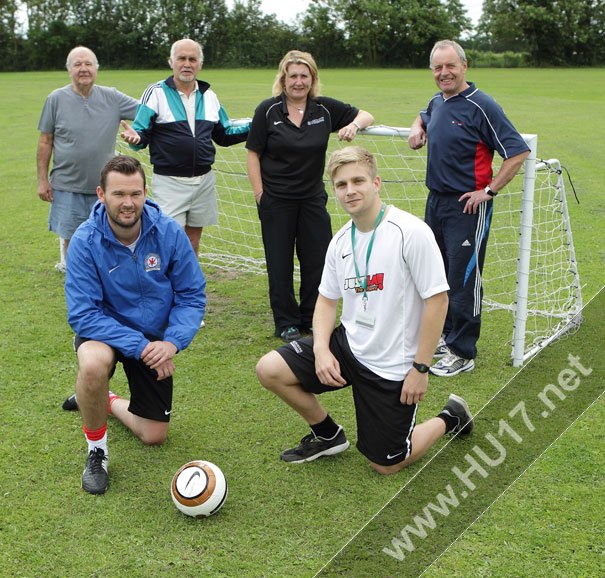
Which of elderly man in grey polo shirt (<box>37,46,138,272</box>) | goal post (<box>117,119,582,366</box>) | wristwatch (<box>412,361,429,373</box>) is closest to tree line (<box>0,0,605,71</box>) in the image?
goal post (<box>117,119,582,366</box>)

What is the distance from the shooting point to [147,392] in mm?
4410

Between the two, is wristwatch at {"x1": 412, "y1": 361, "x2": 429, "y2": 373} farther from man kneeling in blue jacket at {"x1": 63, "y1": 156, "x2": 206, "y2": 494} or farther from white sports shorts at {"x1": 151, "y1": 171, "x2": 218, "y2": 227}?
white sports shorts at {"x1": 151, "y1": 171, "x2": 218, "y2": 227}

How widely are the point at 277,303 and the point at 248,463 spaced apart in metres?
2.15

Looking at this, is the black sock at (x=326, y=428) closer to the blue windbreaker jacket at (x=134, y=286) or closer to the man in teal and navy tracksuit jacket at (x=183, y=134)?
the blue windbreaker jacket at (x=134, y=286)

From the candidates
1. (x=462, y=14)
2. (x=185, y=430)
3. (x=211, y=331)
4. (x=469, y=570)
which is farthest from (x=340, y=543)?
(x=462, y=14)

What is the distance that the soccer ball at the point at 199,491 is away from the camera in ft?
12.4

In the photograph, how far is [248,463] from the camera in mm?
4379

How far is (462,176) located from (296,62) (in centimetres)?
151

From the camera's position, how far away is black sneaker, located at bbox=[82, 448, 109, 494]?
406cm

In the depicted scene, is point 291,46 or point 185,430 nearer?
point 185,430

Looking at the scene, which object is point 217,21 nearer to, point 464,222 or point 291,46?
point 291,46

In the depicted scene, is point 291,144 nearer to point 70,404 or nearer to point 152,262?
point 152,262

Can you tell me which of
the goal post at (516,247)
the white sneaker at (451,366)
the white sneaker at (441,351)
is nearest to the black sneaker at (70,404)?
the white sneaker at (451,366)

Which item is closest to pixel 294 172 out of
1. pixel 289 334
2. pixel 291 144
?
pixel 291 144
